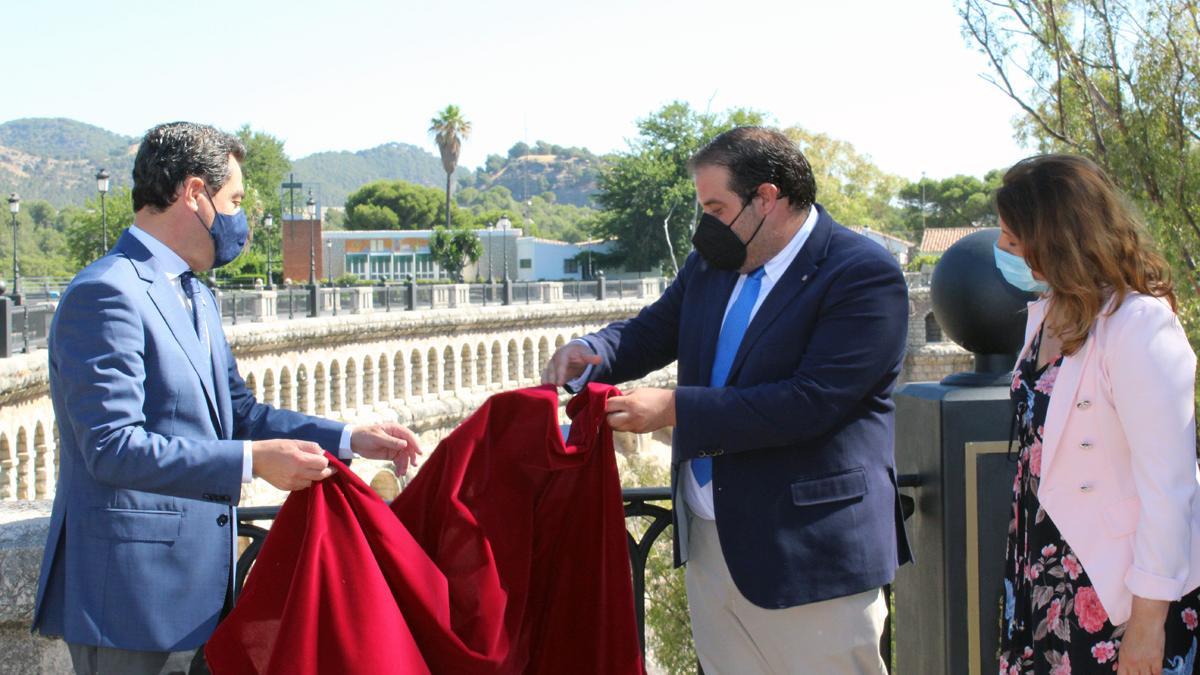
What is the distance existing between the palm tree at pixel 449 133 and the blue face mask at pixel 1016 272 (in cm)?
6397

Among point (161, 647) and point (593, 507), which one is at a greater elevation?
point (593, 507)

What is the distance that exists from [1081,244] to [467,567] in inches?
62.2

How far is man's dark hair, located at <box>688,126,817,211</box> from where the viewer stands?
2.90 m

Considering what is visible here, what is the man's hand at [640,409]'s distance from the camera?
2.78 meters

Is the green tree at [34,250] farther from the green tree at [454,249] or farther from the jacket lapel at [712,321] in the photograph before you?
the jacket lapel at [712,321]

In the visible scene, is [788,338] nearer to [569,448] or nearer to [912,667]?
[569,448]

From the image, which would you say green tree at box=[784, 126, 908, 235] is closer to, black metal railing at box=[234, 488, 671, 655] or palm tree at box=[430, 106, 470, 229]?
palm tree at box=[430, 106, 470, 229]

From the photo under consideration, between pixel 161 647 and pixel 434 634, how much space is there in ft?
2.07

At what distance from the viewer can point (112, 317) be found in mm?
2541

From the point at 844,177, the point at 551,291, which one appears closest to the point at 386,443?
the point at 551,291

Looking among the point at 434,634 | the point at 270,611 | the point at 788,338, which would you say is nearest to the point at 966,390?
the point at 788,338

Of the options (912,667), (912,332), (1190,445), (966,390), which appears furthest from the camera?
(912,332)

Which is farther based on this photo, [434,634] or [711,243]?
[711,243]

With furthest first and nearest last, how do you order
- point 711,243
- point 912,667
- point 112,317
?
point 912,667 < point 711,243 < point 112,317
